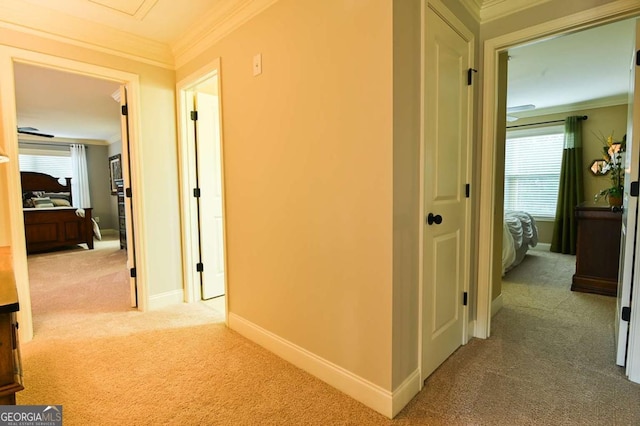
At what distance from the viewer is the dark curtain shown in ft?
17.1

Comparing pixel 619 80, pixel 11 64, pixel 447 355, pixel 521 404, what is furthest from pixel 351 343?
pixel 619 80

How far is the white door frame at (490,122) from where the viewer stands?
75.0 inches

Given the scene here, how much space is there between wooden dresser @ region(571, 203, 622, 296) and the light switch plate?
3.57 metres

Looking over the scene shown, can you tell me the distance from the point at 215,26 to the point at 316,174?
1.62 metres

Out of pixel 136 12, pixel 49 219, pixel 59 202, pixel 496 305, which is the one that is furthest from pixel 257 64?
pixel 59 202

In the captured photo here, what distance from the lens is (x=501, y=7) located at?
214 centimetres

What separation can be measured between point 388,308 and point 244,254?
1.30m

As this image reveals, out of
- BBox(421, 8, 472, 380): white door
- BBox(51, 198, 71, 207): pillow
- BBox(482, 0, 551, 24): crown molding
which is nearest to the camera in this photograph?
BBox(421, 8, 472, 380): white door

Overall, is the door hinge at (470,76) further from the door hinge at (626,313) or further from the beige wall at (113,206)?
the beige wall at (113,206)

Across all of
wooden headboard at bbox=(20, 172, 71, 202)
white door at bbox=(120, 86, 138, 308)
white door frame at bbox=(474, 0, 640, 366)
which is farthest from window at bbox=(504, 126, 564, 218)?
wooden headboard at bbox=(20, 172, 71, 202)

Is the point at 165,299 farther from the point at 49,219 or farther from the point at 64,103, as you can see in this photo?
the point at 49,219

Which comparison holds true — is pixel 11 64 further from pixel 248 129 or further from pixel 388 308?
pixel 388 308

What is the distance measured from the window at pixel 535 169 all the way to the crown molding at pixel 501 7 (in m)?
3.94

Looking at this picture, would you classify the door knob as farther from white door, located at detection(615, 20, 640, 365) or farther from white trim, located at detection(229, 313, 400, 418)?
white door, located at detection(615, 20, 640, 365)
